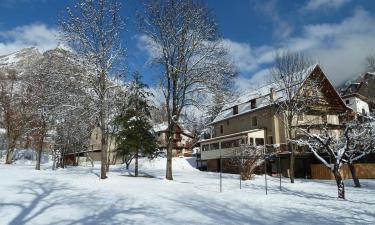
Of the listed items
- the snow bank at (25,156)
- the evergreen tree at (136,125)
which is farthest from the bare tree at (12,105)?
the evergreen tree at (136,125)

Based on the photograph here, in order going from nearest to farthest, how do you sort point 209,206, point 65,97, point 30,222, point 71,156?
1. point 30,222
2. point 209,206
3. point 65,97
4. point 71,156

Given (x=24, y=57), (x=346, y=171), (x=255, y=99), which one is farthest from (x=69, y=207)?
(x=24, y=57)

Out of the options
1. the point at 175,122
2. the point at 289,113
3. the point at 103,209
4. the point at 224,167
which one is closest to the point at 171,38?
the point at 175,122

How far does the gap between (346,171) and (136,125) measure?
2257 centimetres

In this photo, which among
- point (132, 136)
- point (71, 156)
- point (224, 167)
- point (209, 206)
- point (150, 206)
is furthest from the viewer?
point (71, 156)

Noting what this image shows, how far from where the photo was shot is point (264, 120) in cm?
4616

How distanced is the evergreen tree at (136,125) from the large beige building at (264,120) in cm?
1298

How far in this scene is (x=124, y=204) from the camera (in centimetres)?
1407

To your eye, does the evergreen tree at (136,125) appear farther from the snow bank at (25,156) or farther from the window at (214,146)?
the snow bank at (25,156)

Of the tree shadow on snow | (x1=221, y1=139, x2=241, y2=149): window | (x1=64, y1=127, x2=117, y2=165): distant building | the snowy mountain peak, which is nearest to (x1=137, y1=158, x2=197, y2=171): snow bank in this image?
(x1=221, y1=139, x2=241, y2=149): window

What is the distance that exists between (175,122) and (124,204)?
15.0m

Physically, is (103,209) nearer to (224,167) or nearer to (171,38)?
(171,38)

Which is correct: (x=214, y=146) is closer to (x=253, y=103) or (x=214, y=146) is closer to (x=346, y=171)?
(x=253, y=103)

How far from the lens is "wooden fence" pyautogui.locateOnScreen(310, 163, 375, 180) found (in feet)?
123
